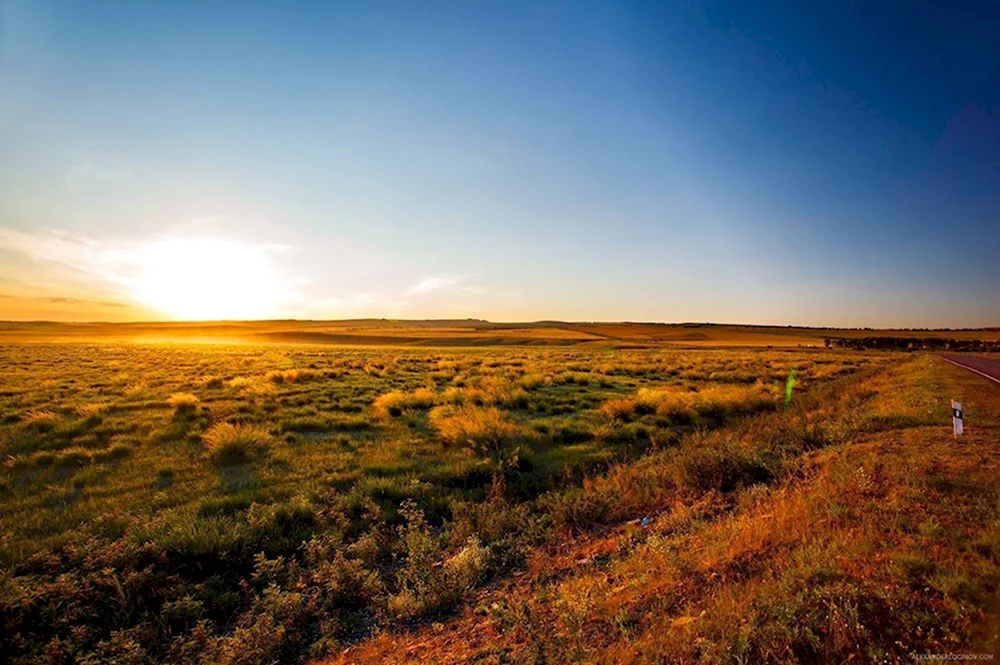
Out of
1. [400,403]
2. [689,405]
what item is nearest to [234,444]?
[400,403]

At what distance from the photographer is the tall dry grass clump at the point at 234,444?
11414 mm

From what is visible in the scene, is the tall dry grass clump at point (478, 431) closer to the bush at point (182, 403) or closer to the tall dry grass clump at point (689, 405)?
the tall dry grass clump at point (689, 405)

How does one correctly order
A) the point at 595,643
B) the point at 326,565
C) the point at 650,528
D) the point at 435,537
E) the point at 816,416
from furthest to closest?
the point at 816,416, the point at 435,537, the point at 650,528, the point at 326,565, the point at 595,643

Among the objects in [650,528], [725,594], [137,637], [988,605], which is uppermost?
[988,605]

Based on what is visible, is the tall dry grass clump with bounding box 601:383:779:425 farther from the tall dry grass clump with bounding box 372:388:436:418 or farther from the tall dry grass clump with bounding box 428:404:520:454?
Answer: the tall dry grass clump with bounding box 372:388:436:418

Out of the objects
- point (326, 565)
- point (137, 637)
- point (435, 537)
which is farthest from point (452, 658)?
point (137, 637)

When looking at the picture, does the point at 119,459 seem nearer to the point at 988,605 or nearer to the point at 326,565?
the point at 326,565

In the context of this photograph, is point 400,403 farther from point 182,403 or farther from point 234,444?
point 182,403

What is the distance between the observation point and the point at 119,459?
11375 mm

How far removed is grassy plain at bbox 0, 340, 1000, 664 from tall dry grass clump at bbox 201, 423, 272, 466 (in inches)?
2.8

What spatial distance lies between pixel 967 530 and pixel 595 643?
13.9 ft

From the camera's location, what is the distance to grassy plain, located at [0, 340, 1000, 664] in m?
4.23

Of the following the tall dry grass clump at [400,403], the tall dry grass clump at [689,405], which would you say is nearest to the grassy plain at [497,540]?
the tall dry grass clump at [689,405]

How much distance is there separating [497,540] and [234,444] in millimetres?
8014
